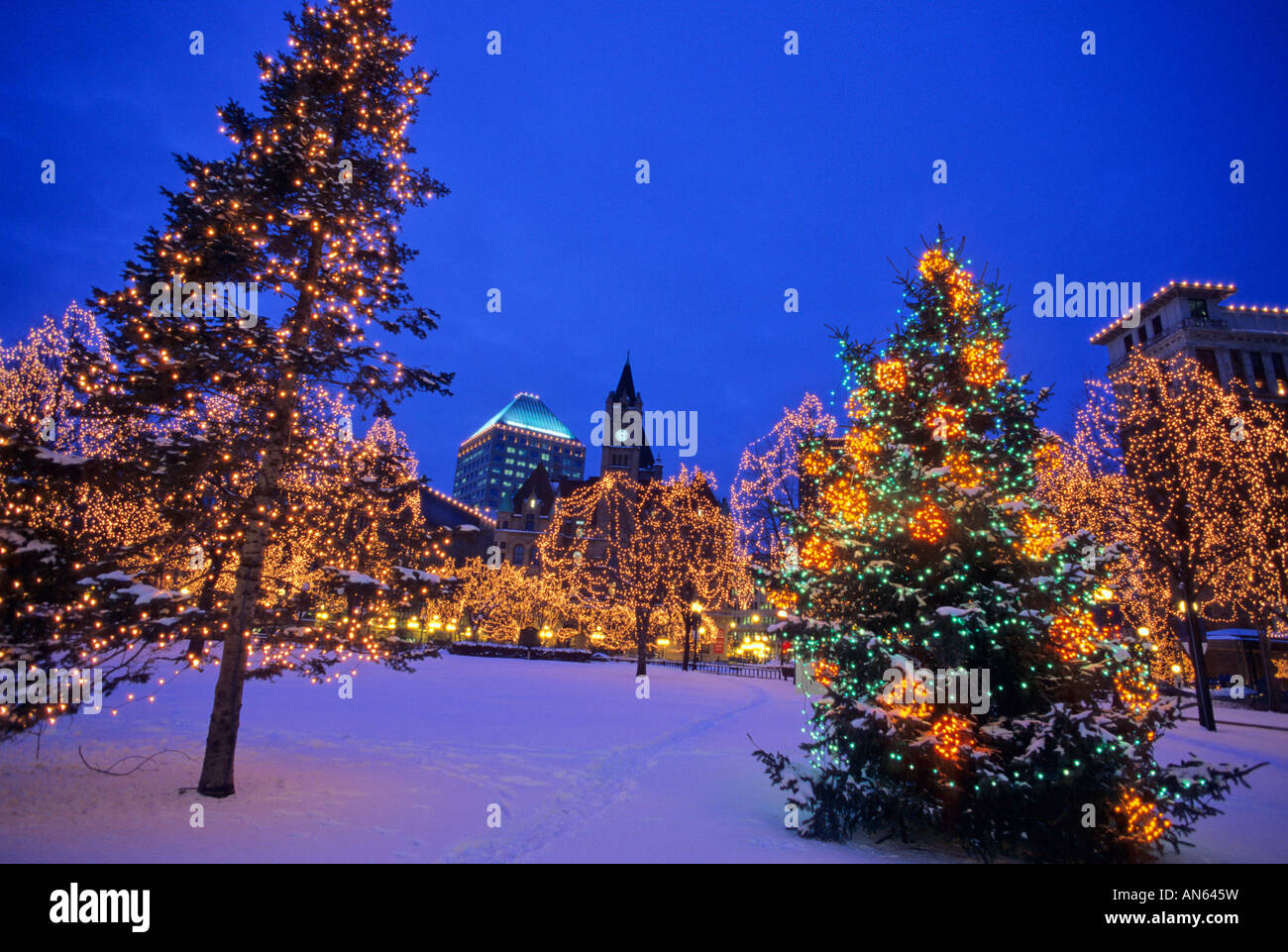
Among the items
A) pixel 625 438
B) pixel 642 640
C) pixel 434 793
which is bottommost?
pixel 642 640

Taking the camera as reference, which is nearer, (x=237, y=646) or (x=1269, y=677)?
(x=237, y=646)

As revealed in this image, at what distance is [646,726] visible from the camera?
48.6 feet

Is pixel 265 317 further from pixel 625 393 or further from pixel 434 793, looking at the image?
pixel 625 393

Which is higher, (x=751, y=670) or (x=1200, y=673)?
(x=1200, y=673)

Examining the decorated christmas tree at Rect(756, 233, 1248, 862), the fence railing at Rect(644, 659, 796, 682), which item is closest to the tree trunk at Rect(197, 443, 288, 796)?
the decorated christmas tree at Rect(756, 233, 1248, 862)

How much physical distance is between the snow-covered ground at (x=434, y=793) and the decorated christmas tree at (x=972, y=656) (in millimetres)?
902

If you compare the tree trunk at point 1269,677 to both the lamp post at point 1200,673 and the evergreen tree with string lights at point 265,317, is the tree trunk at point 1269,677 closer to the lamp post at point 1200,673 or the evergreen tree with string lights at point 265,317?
the lamp post at point 1200,673

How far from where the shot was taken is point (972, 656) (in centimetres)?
684

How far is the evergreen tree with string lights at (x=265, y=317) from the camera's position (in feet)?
24.6

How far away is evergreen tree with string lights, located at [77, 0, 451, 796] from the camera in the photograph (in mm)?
7488

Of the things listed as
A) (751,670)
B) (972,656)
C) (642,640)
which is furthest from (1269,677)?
(972,656)

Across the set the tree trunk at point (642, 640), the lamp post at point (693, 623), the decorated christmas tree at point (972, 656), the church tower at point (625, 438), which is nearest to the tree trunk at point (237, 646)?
the decorated christmas tree at point (972, 656)

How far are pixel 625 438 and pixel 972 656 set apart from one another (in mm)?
70259
